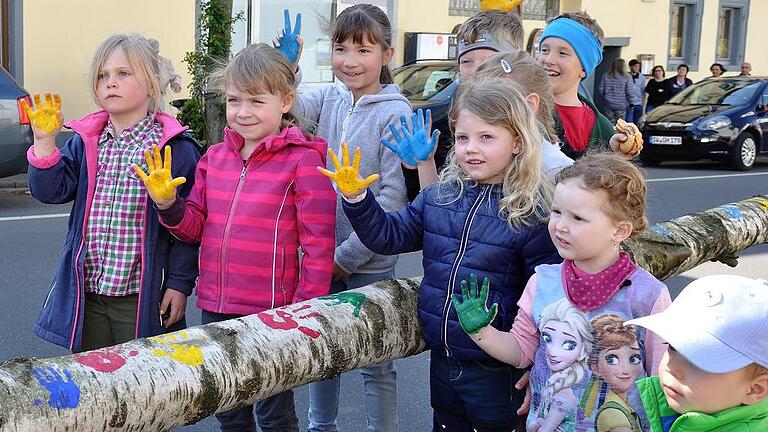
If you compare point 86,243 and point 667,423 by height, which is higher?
point 86,243

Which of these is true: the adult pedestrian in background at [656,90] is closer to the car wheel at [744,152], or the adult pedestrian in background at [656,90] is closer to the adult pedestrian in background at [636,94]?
the adult pedestrian in background at [636,94]

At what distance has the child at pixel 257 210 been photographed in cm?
287

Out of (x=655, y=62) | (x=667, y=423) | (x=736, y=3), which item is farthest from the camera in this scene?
(x=736, y=3)

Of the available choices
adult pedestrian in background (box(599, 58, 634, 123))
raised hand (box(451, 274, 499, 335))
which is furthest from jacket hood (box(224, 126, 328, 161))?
adult pedestrian in background (box(599, 58, 634, 123))

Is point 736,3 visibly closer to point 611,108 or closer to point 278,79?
point 611,108

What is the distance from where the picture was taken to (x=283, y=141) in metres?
2.90

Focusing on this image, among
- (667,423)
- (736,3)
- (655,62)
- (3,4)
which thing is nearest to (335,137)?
(667,423)

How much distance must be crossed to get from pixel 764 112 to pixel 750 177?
5.64 feet

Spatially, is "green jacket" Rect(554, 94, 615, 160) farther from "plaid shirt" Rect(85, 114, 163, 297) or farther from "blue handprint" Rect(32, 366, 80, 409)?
"blue handprint" Rect(32, 366, 80, 409)

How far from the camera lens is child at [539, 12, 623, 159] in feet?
11.5

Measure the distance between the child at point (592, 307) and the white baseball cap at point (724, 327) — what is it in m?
0.44

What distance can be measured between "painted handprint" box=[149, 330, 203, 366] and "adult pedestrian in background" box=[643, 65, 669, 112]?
18.1m

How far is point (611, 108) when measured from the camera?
17.9 meters

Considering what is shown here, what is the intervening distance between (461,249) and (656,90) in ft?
58.6
